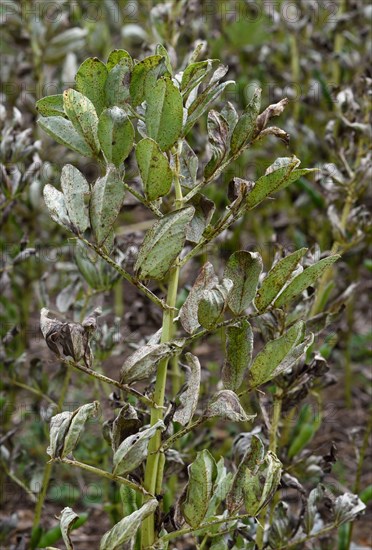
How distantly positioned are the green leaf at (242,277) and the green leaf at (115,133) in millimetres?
169

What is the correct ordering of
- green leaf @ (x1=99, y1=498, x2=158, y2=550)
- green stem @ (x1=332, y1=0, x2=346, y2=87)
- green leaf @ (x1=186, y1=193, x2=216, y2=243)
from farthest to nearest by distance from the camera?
green stem @ (x1=332, y1=0, x2=346, y2=87) < green leaf @ (x1=186, y1=193, x2=216, y2=243) < green leaf @ (x1=99, y1=498, x2=158, y2=550)

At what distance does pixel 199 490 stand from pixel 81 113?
422 millimetres

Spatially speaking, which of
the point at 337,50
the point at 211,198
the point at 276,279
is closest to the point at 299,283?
the point at 276,279

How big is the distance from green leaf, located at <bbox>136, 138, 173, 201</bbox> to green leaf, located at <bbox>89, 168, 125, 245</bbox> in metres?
0.03

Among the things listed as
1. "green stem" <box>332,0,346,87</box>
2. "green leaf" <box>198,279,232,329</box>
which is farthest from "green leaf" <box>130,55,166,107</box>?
"green stem" <box>332,0,346,87</box>

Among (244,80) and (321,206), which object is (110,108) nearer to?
(321,206)

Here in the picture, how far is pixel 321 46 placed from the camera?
2.43 metres

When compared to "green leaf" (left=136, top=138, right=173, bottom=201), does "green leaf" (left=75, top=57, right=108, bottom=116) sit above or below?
above

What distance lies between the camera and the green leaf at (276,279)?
3.02ft

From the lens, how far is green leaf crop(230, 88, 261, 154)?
3.04 ft

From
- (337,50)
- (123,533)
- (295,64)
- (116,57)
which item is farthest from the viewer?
(295,64)

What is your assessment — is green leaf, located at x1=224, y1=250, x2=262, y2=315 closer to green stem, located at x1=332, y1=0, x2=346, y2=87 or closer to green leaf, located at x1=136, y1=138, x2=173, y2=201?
green leaf, located at x1=136, y1=138, x2=173, y2=201

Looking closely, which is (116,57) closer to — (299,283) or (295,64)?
(299,283)

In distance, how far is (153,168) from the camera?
89cm
